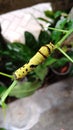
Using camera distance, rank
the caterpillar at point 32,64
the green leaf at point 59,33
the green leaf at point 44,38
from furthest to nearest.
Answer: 1. the green leaf at point 44,38
2. the green leaf at point 59,33
3. the caterpillar at point 32,64

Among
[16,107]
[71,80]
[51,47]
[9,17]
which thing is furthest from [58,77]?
[51,47]

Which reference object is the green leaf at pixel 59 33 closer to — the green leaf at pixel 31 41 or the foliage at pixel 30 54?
the foliage at pixel 30 54

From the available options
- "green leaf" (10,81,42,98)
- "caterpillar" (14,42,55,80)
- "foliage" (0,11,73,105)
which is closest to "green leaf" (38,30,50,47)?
"foliage" (0,11,73,105)

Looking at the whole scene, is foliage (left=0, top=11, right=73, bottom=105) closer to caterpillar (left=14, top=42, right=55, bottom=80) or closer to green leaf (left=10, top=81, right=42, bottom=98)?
green leaf (left=10, top=81, right=42, bottom=98)

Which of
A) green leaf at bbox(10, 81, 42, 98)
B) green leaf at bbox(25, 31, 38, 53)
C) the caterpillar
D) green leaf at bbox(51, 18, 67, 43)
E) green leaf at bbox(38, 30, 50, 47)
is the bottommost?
the caterpillar


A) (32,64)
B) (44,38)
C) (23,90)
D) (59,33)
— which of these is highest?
(44,38)

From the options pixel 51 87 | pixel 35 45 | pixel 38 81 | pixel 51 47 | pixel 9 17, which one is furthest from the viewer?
pixel 9 17

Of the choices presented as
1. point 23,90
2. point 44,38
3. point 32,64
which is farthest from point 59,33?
point 32,64

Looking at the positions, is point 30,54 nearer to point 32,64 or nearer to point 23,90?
point 23,90

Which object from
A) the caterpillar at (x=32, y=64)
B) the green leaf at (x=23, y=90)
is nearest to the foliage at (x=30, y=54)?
the green leaf at (x=23, y=90)

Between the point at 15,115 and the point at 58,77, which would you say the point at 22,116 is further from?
the point at 58,77

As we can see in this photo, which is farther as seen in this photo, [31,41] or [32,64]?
[31,41]
